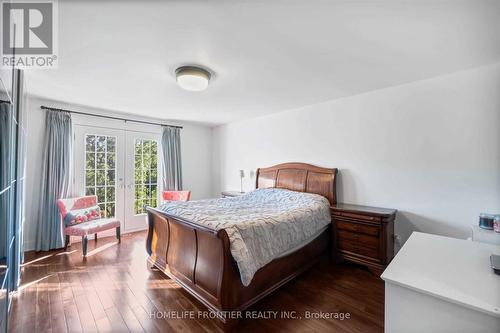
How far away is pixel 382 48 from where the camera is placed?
197cm

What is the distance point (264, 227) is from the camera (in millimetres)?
2066

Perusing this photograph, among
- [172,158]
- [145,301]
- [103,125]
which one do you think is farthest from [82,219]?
[145,301]

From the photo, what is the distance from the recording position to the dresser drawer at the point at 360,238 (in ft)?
8.62

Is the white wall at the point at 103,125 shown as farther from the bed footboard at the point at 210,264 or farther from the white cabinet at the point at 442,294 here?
the white cabinet at the point at 442,294

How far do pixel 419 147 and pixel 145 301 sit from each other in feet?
11.6

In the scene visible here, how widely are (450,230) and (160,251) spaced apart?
345cm

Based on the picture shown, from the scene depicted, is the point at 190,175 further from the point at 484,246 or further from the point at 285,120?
the point at 484,246

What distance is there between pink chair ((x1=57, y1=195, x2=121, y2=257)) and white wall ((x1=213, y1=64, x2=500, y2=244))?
342cm

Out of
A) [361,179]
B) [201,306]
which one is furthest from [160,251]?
[361,179]

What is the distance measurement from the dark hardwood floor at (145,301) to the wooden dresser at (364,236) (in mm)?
179

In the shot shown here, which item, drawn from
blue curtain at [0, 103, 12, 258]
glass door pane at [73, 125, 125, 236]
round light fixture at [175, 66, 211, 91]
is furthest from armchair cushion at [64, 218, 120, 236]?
round light fixture at [175, 66, 211, 91]

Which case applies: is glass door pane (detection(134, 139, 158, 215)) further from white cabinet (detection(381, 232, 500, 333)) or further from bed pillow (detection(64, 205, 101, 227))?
white cabinet (detection(381, 232, 500, 333))

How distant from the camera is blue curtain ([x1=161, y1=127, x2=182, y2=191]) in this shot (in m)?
4.77

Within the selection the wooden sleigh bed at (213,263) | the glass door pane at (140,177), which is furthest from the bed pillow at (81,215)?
the wooden sleigh bed at (213,263)
